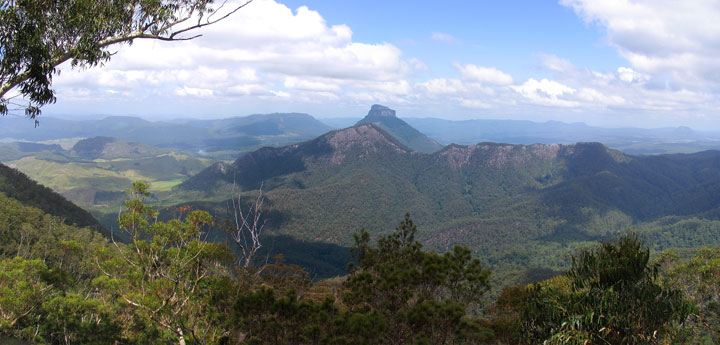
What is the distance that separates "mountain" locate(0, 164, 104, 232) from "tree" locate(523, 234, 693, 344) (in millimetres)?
81114

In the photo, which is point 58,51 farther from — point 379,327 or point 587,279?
point 587,279

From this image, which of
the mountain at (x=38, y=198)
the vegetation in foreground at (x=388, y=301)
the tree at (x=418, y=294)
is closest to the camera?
the vegetation in foreground at (x=388, y=301)

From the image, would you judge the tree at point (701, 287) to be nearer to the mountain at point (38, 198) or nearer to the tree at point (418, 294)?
the tree at point (418, 294)

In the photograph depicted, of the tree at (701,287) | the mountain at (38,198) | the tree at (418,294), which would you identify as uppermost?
the tree at (418,294)

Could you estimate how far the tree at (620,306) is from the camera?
11188mm

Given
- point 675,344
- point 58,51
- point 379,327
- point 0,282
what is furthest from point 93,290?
point 675,344

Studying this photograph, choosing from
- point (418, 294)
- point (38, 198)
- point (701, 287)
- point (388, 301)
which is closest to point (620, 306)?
point (418, 294)

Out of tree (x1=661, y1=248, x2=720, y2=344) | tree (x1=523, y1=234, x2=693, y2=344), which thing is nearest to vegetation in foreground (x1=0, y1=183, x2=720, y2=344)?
tree (x1=523, y1=234, x2=693, y2=344)

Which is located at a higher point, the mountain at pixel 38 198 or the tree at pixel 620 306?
the tree at pixel 620 306

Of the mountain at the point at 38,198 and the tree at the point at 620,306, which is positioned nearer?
the tree at the point at 620,306

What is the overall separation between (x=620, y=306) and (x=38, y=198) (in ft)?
320

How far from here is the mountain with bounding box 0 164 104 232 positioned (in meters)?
66.5

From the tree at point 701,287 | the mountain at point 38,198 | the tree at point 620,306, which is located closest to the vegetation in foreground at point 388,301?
the tree at point 620,306

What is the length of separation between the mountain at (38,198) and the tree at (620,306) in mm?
81114
